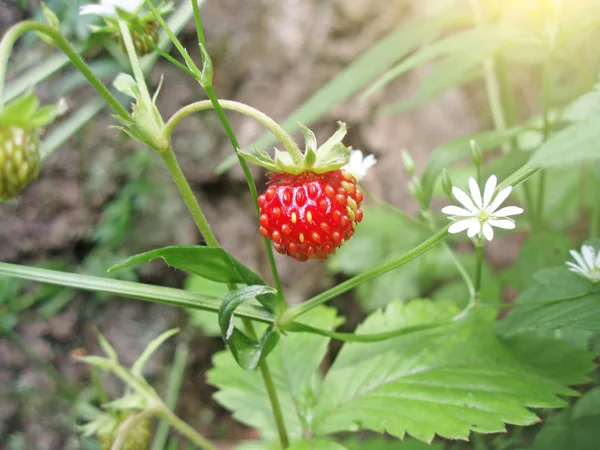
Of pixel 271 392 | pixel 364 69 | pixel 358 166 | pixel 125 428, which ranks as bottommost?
pixel 125 428

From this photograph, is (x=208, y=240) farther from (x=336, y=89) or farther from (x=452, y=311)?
(x=336, y=89)

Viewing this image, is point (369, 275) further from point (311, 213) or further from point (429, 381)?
point (429, 381)

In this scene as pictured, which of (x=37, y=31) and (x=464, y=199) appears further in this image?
(x=464, y=199)

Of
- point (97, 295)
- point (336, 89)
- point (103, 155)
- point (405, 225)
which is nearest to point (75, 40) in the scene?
point (103, 155)

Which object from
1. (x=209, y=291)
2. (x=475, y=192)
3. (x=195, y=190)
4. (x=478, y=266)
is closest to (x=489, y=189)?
(x=475, y=192)

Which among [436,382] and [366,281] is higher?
[366,281]

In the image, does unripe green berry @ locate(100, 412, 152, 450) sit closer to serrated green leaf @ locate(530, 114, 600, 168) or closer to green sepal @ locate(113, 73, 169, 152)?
green sepal @ locate(113, 73, 169, 152)
